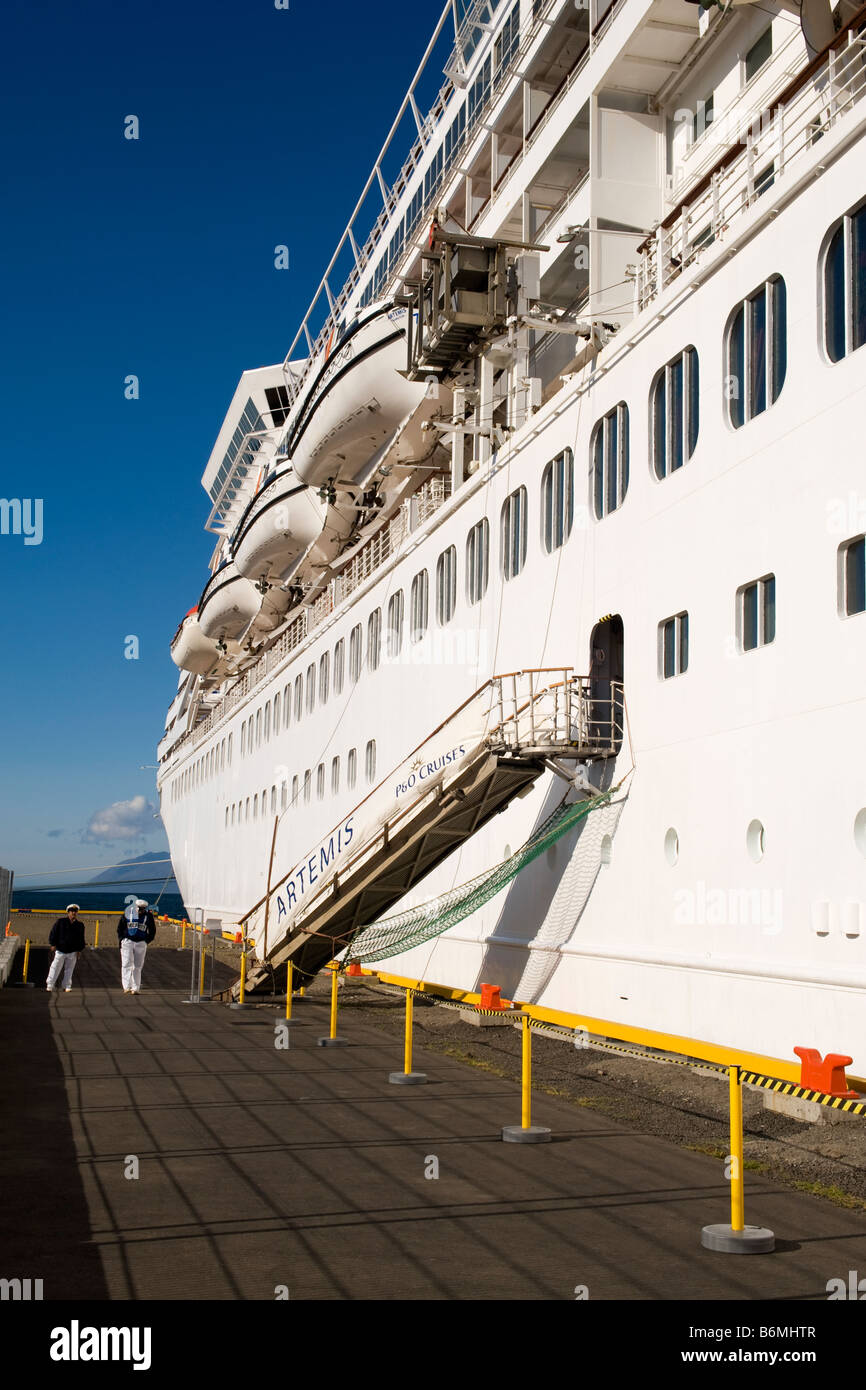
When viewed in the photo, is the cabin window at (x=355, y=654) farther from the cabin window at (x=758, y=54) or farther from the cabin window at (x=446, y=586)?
the cabin window at (x=758, y=54)

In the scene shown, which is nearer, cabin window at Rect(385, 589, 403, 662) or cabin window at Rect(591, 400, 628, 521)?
cabin window at Rect(591, 400, 628, 521)

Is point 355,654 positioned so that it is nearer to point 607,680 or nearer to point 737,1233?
point 607,680

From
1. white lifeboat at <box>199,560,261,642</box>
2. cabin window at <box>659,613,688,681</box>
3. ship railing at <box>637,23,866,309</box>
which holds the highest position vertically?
white lifeboat at <box>199,560,261,642</box>

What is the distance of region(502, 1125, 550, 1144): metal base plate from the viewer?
9430mm

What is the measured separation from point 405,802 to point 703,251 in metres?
8.11

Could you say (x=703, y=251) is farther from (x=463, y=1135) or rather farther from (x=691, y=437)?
(x=463, y=1135)

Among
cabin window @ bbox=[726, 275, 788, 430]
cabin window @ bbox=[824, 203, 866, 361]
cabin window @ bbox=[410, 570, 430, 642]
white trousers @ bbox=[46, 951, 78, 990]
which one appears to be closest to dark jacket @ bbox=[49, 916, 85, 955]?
Answer: white trousers @ bbox=[46, 951, 78, 990]

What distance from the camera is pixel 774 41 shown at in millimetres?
15242

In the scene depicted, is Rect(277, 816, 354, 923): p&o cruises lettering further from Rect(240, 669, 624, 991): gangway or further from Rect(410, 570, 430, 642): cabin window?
Rect(410, 570, 430, 642): cabin window

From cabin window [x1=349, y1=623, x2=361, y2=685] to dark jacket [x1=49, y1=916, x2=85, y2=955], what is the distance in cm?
943

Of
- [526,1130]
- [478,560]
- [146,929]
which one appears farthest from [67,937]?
[526,1130]

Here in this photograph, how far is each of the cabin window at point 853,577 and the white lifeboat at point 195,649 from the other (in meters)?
45.2

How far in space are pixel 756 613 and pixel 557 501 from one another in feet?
19.2

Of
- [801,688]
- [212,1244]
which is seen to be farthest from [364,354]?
[212,1244]
